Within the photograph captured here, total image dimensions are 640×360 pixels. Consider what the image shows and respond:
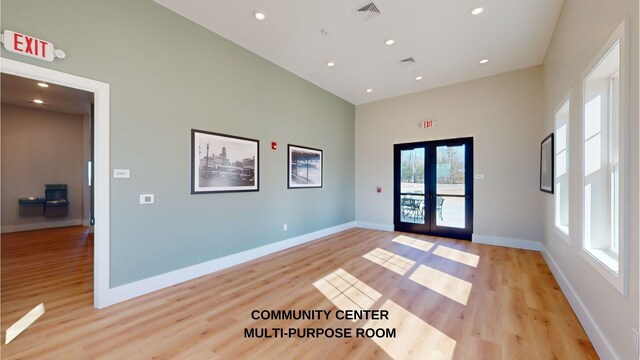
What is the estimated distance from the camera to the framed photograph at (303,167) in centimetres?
504

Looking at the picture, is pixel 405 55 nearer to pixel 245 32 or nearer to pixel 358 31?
pixel 358 31

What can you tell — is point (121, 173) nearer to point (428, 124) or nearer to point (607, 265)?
point (607, 265)

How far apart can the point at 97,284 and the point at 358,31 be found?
451 centimetres

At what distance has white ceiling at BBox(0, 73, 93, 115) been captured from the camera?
16.0 feet

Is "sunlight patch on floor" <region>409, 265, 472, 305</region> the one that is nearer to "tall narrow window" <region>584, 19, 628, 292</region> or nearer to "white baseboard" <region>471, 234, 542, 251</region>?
"tall narrow window" <region>584, 19, 628, 292</region>

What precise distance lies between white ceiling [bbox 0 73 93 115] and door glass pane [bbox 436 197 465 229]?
7.92m

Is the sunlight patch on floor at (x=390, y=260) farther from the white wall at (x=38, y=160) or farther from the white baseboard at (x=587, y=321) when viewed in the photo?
the white wall at (x=38, y=160)

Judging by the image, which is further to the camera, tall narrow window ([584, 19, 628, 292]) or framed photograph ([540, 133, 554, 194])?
framed photograph ([540, 133, 554, 194])

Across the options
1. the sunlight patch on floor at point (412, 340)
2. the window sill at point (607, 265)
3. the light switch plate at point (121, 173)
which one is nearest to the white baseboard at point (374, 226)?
the sunlight patch on floor at point (412, 340)

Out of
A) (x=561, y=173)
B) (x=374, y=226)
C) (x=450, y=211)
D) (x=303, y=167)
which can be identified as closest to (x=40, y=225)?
(x=303, y=167)

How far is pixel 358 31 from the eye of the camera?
365 cm

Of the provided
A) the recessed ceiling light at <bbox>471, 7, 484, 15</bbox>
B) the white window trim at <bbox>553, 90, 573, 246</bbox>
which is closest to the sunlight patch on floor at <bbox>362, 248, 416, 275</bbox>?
the white window trim at <bbox>553, 90, 573, 246</bbox>

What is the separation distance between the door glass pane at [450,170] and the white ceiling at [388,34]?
1590 mm

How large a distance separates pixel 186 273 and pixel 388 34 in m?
→ 4.47
